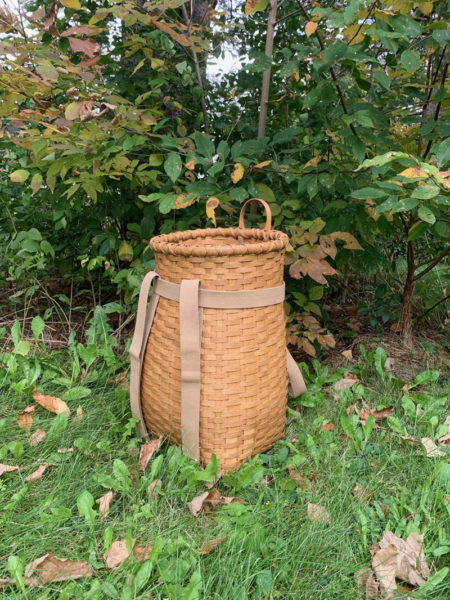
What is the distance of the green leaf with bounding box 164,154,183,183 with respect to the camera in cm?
159

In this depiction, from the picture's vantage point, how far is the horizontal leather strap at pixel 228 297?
135 cm

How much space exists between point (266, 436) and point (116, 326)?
1.15 m

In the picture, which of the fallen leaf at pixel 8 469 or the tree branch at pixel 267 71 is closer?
the fallen leaf at pixel 8 469

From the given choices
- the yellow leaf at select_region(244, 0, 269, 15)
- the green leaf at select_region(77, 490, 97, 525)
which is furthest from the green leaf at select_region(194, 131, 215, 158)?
the green leaf at select_region(77, 490, 97, 525)

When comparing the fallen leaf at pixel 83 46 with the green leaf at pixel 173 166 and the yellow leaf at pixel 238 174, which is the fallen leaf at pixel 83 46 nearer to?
the green leaf at pixel 173 166

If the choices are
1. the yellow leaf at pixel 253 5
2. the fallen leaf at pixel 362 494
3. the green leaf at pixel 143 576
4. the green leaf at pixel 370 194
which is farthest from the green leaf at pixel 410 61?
the green leaf at pixel 143 576

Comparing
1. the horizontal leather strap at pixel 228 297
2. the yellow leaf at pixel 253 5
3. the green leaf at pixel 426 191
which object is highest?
the yellow leaf at pixel 253 5

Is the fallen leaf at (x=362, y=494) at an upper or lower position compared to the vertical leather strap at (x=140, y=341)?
lower

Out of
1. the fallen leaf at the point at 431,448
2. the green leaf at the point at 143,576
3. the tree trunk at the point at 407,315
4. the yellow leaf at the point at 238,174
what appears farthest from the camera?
the tree trunk at the point at 407,315

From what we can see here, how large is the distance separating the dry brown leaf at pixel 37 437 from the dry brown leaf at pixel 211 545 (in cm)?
67

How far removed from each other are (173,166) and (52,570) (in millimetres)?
1246

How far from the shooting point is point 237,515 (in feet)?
3.95

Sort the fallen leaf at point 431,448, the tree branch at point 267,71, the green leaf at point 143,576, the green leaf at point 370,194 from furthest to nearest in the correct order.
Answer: the tree branch at point 267,71, the fallen leaf at point 431,448, the green leaf at point 370,194, the green leaf at point 143,576

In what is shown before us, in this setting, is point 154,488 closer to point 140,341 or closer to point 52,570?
point 52,570
